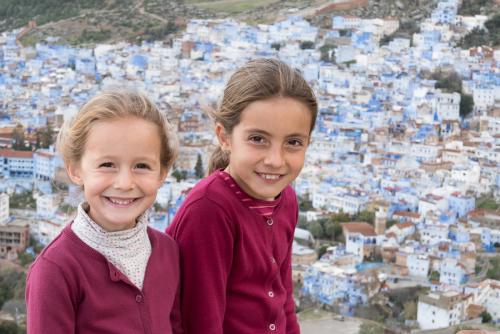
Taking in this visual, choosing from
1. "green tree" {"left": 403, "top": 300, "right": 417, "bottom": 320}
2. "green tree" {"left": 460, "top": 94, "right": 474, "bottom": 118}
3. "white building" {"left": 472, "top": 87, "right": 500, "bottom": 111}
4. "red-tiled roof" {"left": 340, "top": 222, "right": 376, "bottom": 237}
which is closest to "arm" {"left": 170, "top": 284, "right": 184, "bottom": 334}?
"green tree" {"left": 403, "top": 300, "right": 417, "bottom": 320}

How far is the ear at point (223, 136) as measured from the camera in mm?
1188

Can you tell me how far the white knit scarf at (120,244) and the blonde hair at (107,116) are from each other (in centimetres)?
8

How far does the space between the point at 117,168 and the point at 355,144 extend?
62.5 ft

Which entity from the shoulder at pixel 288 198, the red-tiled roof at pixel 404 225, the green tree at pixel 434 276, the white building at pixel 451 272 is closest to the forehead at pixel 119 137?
the shoulder at pixel 288 198

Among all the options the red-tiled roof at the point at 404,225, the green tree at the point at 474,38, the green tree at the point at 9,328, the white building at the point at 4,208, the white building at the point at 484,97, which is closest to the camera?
the green tree at the point at 9,328

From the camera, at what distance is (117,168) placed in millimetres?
1019

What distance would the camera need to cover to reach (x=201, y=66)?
2775 centimetres

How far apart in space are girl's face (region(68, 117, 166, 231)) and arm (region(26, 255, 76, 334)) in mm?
105

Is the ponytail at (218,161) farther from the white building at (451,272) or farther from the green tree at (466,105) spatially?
the green tree at (466,105)

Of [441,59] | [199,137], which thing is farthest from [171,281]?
[441,59]

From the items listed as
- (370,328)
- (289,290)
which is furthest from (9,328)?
(289,290)

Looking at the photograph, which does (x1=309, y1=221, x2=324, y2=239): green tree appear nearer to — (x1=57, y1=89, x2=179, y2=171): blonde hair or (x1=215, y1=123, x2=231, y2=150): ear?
(x1=215, y1=123, x2=231, y2=150): ear

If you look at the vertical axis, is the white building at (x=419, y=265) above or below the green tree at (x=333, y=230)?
below

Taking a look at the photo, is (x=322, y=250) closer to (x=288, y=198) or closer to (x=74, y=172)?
(x=288, y=198)
